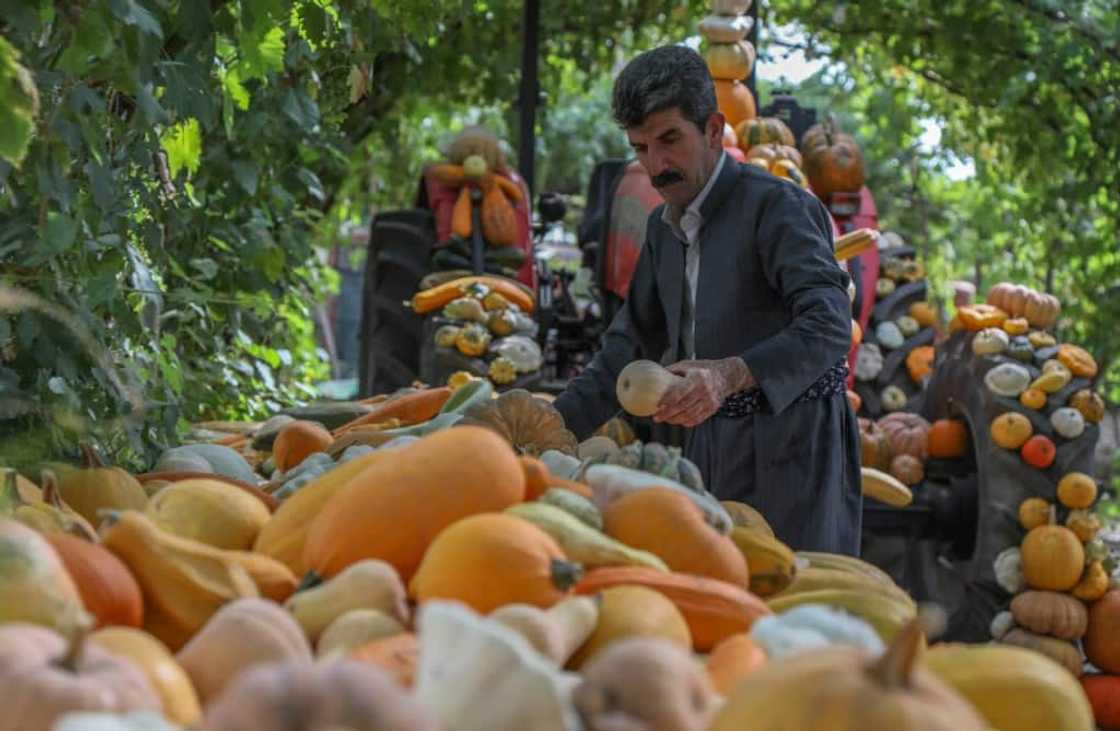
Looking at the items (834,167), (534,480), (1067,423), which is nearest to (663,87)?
(534,480)

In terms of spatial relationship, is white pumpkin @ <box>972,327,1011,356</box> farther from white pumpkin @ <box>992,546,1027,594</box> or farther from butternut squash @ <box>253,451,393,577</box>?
butternut squash @ <box>253,451,393,577</box>

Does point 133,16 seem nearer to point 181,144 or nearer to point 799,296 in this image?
point 181,144

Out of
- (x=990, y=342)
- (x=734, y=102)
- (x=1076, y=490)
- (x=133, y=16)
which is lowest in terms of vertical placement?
(x=1076, y=490)

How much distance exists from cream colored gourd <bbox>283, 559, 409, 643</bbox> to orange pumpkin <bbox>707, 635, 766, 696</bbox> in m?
0.34

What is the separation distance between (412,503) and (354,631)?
31 cm

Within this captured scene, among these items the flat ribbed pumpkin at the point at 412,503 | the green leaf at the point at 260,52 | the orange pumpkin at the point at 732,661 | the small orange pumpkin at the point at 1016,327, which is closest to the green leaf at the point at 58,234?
the green leaf at the point at 260,52

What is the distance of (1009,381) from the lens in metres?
6.78

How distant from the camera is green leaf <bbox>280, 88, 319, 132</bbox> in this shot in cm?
493

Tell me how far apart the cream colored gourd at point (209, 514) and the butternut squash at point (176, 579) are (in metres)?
0.24

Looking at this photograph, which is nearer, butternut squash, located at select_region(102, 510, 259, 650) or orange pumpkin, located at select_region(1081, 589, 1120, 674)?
butternut squash, located at select_region(102, 510, 259, 650)

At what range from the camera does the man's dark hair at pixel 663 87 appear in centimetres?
394

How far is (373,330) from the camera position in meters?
8.72

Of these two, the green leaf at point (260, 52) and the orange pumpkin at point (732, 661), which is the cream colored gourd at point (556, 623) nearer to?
the orange pumpkin at point (732, 661)

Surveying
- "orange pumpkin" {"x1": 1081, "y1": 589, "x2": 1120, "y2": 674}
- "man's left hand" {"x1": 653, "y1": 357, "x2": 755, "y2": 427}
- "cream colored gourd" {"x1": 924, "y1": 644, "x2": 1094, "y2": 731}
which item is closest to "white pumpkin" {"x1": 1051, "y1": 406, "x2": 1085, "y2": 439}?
"orange pumpkin" {"x1": 1081, "y1": 589, "x2": 1120, "y2": 674}
